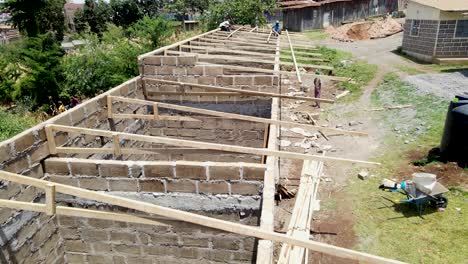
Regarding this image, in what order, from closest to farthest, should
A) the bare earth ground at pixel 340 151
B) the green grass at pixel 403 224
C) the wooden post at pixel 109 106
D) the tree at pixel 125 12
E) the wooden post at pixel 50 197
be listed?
1. the wooden post at pixel 50 197
2. the wooden post at pixel 109 106
3. the green grass at pixel 403 224
4. the bare earth ground at pixel 340 151
5. the tree at pixel 125 12

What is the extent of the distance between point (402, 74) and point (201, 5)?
41.7m

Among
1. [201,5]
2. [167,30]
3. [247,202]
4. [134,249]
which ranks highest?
[201,5]

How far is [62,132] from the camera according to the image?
470 centimetres

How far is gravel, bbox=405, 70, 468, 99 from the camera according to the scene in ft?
42.8

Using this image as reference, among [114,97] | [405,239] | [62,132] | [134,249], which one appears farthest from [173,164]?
[405,239]

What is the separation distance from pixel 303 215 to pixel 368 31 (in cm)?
2734

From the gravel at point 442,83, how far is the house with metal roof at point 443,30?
2.81 metres

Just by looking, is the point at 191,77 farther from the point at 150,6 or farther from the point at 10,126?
the point at 150,6

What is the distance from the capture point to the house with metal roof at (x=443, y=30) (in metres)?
17.3

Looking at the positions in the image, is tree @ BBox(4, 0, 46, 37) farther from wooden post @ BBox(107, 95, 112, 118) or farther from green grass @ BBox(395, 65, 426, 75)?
green grass @ BBox(395, 65, 426, 75)

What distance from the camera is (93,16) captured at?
40875 mm

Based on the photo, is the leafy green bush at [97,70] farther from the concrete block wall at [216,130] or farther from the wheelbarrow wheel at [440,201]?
the wheelbarrow wheel at [440,201]

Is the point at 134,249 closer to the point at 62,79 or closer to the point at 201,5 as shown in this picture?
the point at 62,79

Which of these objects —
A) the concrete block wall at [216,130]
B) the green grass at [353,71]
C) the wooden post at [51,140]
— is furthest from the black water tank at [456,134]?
the wooden post at [51,140]
